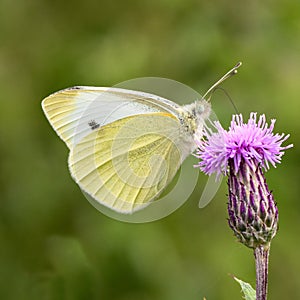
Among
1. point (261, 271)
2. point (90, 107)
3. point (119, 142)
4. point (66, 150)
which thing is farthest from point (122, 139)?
point (261, 271)

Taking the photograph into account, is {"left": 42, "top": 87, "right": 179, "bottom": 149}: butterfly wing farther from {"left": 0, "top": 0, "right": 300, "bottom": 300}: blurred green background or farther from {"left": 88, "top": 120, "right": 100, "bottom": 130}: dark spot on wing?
{"left": 0, "top": 0, "right": 300, "bottom": 300}: blurred green background

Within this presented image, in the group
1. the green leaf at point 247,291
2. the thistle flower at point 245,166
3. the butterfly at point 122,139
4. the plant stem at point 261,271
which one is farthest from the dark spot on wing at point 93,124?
the green leaf at point 247,291

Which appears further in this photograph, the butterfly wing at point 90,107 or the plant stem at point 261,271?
the butterfly wing at point 90,107

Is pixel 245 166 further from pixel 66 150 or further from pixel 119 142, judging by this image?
pixel 66 150

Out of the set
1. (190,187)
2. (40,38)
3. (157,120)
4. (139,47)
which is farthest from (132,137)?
(40,38)

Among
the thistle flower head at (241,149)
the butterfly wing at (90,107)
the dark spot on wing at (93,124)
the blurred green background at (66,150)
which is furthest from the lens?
the blurred green background at (66,150)

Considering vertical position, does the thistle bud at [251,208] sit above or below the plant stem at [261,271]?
above

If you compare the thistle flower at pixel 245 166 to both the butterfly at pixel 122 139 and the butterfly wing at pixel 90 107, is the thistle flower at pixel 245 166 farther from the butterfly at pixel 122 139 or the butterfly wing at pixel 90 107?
the butterfly wing at pixel 90 107
